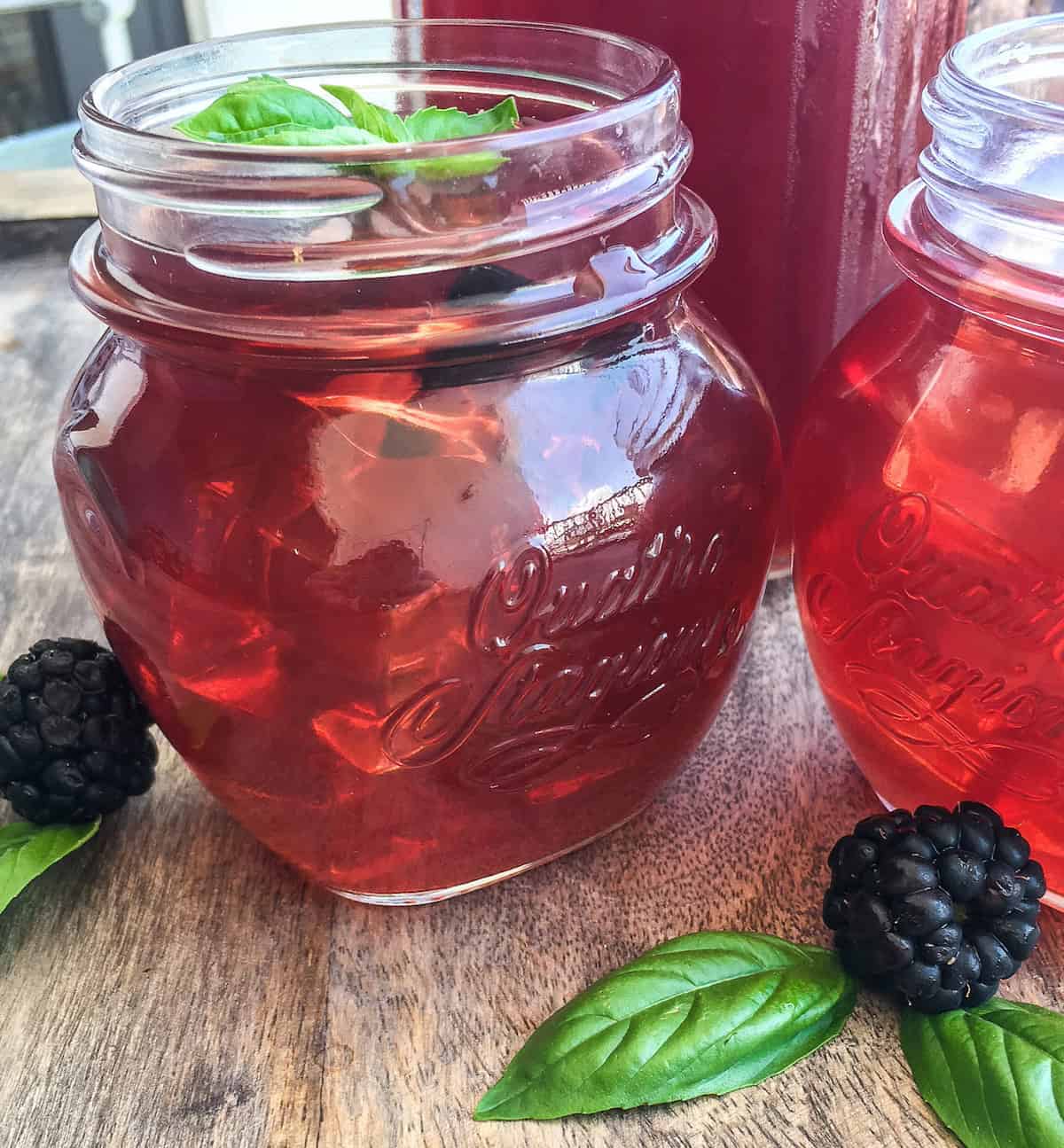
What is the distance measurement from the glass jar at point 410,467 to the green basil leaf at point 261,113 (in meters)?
0.05

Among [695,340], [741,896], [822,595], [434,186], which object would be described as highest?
[434,186]

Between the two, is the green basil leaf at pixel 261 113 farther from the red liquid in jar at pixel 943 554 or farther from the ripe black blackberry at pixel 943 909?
the ripe black blackberry at pixel 943 909

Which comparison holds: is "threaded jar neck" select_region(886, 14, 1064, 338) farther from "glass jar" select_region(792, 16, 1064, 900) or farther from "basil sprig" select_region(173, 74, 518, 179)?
"basil sprig" select_region(173, 74, 518, 179)

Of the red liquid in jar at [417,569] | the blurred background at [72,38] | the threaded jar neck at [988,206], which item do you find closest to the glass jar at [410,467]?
the red liquid in jar at [417,569]

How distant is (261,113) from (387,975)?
39 cm

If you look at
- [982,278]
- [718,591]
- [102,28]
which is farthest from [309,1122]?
[102,28]

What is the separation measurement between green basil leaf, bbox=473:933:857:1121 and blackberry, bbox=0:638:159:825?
0.85 ft

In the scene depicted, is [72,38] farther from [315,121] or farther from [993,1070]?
[993,1070]

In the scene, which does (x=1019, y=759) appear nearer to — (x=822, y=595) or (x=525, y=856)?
(x=822, y=595)

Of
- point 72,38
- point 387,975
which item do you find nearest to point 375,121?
point 387,975

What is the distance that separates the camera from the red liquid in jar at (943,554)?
1.71 feet

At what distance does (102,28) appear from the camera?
Answer: 1716 mm

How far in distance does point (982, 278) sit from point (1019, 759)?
8.4 inches

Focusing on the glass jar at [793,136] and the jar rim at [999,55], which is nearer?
the jar rim at [999,55]
